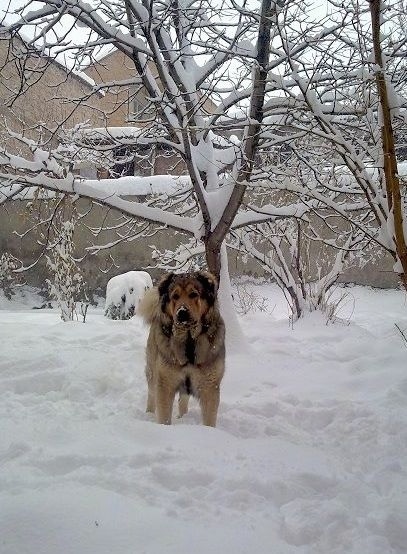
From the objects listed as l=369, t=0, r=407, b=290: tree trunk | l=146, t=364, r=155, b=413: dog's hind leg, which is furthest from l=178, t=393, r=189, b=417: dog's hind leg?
l=369, t=0, r=407, b=290: tree trunk

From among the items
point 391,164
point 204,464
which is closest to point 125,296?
point 204,464

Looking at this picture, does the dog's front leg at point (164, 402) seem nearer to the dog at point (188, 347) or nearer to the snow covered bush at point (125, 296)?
the dog at point (188, 347)

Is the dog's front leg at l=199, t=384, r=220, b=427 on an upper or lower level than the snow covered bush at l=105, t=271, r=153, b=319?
lower

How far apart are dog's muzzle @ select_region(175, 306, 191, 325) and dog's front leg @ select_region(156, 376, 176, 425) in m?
0.52

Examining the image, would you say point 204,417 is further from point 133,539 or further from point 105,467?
point 133,539

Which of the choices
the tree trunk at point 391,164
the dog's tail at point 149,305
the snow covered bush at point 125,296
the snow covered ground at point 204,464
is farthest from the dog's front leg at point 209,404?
the snow covered bush at point 125,296

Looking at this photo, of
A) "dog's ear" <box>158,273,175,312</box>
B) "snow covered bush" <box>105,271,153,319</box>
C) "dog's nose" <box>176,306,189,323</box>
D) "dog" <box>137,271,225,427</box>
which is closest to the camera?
"dog's nose" <box>176,306,189,323</box>

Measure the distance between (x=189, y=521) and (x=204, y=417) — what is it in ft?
5.77

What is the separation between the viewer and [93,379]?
4.65 m

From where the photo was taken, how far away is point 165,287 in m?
3.79

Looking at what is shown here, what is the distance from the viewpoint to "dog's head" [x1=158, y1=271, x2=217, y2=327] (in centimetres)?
358

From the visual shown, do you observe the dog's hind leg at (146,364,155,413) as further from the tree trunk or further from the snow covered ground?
the tree trunk

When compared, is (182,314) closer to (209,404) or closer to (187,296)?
(187,296)

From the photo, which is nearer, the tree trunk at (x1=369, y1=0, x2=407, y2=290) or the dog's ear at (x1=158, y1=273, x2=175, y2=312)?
the tree trunk at (x1=369, y1=0, x2=407, y2=290)
